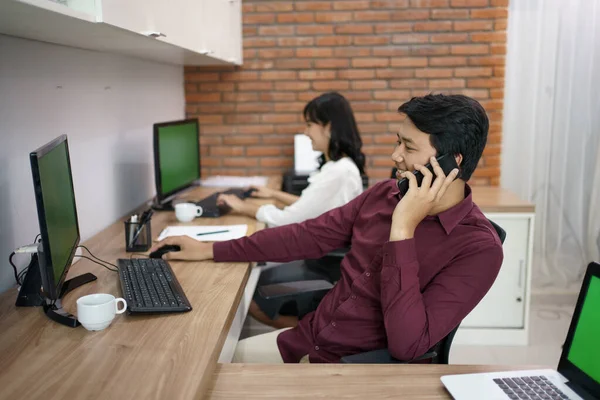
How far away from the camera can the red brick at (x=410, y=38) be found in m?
3.91

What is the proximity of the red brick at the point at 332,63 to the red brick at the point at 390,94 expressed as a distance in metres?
0.27

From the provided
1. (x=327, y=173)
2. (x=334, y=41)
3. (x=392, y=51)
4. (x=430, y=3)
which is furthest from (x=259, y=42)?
(x=327, y=173)

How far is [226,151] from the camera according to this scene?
163 inches

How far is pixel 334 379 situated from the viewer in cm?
130

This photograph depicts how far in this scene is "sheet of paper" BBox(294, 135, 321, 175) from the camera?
3994 mm

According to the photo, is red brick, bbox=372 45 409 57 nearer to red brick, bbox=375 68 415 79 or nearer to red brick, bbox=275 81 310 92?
red brick, bbox=375 68 415 79

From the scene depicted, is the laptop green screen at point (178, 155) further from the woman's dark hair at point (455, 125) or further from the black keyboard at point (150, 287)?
the woman's dark hair at point (455, 125)

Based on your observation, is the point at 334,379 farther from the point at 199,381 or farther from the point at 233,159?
the point at 233,159

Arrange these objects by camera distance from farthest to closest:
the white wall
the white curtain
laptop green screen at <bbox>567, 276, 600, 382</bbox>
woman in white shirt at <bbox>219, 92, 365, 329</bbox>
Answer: the white curtain
woman in white shirt at <bbox>219, 92, 365, 329</bbox>
the white wall
laptop green screen at <bbox>567, 276, 600, 382</bbox>

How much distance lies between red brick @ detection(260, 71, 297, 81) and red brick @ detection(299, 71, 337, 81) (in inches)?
2.3

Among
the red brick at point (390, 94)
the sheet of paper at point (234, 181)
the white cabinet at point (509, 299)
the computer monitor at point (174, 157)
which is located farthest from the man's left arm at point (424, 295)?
the red brick at point (390, 94)

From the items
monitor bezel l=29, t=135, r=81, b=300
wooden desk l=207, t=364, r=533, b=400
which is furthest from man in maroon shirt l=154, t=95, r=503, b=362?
monitor bezel l=29, t=135, r=81, b=300

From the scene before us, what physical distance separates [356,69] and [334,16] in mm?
365

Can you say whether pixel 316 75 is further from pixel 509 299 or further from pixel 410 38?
pixel 509 299
